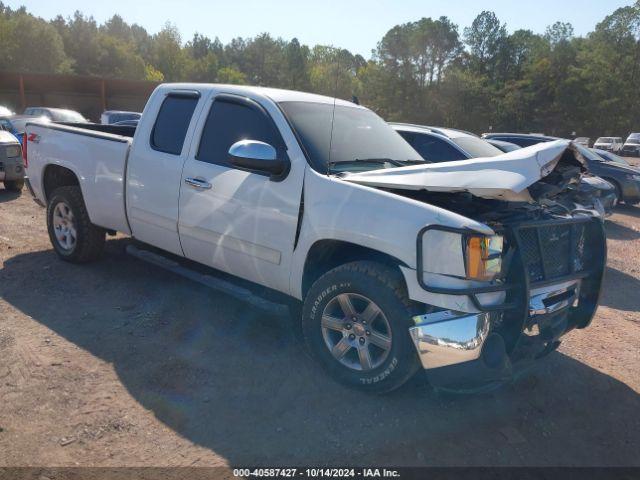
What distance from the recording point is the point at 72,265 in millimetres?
6094

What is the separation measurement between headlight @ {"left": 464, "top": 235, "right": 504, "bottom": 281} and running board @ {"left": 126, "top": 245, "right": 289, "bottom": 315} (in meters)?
1.45

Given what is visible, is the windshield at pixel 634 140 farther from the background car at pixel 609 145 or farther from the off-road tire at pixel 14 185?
the off-road tire at pixel 14 185

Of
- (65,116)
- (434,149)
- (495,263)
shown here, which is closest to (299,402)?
(495,263)

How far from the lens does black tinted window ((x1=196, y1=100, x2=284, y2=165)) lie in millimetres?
4277

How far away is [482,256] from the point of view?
3199mm

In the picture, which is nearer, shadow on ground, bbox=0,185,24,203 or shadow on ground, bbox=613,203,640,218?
shadow on ground, bbox=0,185,24,203

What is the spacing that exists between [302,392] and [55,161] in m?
3.99

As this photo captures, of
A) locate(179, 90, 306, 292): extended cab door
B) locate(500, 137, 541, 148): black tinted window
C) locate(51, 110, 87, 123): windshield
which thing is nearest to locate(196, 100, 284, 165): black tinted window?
locate(179, 90, 306, 292): extended cab door

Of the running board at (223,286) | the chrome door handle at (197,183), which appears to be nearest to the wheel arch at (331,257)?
the running board at (223,286)

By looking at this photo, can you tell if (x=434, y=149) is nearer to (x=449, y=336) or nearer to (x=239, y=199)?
(x=239, y=199)

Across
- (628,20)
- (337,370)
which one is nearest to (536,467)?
(337,370)

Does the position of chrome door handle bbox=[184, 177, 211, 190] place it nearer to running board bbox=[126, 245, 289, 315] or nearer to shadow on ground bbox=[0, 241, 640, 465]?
running board bbox=[126, 245, 289, 315]

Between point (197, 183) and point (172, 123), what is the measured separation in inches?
31.6

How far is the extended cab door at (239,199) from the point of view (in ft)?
13.1
